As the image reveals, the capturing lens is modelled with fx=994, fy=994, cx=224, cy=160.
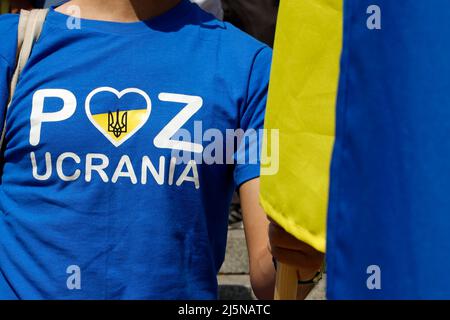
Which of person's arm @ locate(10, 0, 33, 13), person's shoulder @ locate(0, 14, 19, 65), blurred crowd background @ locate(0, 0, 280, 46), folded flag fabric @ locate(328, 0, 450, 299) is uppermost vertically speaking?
person's arm @ locate(10, 0, 33, 13)

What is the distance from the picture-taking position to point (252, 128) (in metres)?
2.35

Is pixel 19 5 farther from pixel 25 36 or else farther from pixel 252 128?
pixel 252 128

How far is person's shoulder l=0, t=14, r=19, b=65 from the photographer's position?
238 centimetres

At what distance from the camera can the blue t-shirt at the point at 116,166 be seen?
2.25 metres

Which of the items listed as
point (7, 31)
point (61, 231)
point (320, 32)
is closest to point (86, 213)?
point (61, 231)

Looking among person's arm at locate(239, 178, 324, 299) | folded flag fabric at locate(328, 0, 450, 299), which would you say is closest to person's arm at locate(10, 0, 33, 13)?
person's arm at locate(239, 178, 324, 299)

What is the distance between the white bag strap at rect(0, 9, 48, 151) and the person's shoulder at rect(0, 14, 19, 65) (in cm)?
1

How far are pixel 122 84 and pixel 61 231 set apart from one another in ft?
1.23

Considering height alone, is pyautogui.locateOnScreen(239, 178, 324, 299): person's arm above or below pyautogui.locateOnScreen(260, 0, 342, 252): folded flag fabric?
below

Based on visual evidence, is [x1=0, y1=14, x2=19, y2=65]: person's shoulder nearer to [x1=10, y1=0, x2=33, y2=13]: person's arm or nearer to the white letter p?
the white letter p

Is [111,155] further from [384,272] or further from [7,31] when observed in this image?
[384,272]

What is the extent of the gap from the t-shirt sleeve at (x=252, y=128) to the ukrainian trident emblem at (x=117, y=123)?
0.28 m

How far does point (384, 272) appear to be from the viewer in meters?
1.45

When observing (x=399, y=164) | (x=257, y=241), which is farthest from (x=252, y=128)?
(x=399, y=164)
